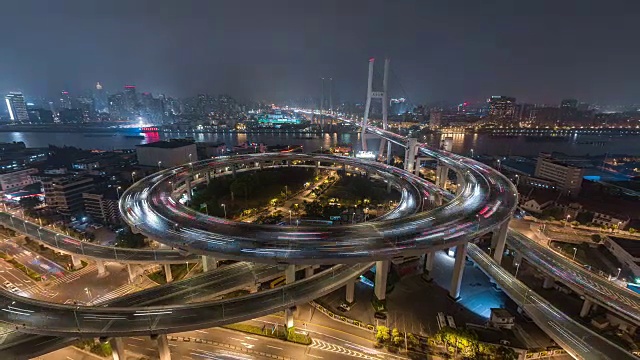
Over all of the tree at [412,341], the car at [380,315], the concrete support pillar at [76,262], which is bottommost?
the car at [380,315]

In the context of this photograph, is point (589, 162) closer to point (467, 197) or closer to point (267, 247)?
point (467, 197)

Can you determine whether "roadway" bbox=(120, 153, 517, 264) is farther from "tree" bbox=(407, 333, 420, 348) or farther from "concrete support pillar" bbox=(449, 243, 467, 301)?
"tree" bbox=(407, 333, 420, 348)

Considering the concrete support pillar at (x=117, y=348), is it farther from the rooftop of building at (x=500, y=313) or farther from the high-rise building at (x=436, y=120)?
the high-rise building at (x=436, y=120)

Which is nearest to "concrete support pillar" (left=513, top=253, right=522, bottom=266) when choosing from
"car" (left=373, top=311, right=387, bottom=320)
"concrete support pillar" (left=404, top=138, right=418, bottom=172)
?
"car" (left=373, top=311, right=387, bottom=320)

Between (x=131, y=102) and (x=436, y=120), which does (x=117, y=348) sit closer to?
(x=436, y=120)

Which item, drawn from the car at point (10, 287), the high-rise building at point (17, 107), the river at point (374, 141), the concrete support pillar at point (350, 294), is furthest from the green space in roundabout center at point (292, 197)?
the high-rise building at point (17, 107)

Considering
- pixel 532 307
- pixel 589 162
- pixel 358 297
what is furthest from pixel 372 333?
pixel 589 162
